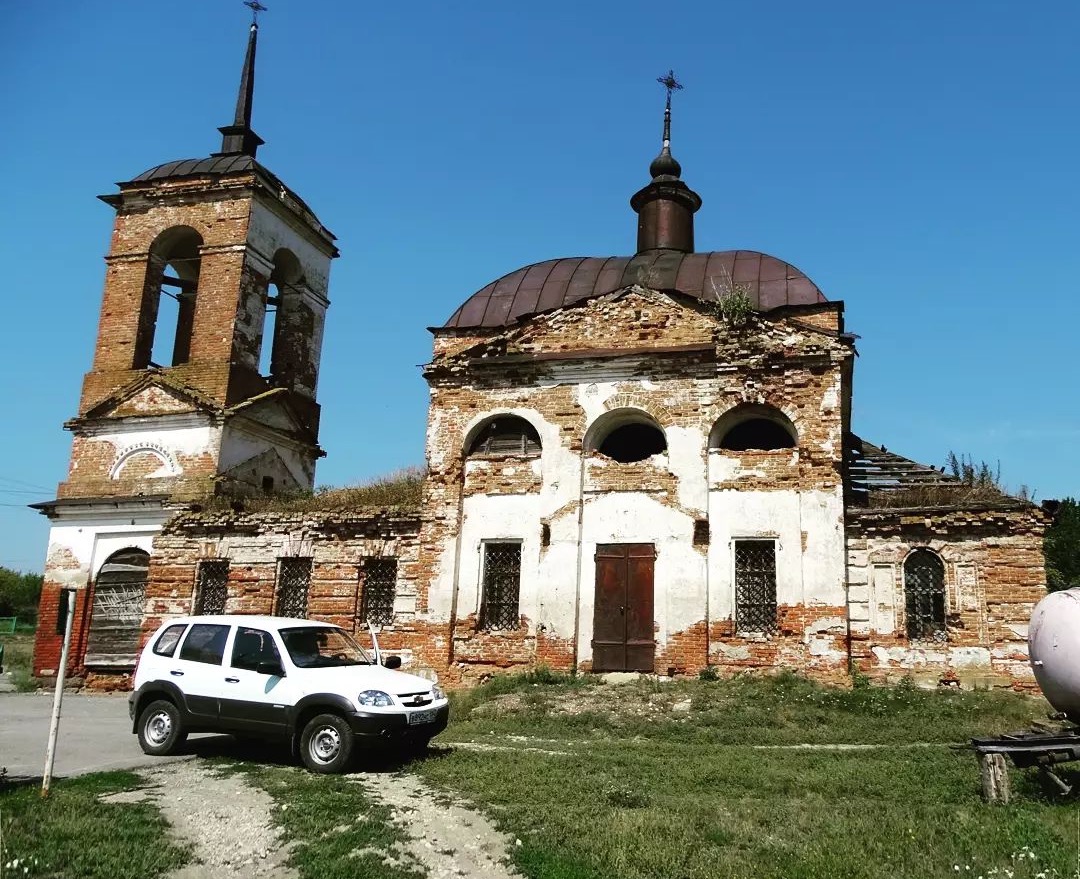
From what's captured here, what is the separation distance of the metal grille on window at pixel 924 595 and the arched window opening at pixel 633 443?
4.94 metres

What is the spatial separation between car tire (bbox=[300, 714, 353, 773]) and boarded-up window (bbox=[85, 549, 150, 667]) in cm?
1195

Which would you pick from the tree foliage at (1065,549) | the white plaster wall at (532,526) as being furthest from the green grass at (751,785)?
the tree foliage at (1065,549)

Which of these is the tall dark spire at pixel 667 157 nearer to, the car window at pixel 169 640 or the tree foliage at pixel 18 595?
the car window at pixel 169 640

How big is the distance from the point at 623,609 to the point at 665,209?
11.1 m

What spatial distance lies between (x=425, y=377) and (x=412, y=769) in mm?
10719

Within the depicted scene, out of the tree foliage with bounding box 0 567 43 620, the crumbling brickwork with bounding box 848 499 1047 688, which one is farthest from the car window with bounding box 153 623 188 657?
the tree foliage with bounding box 0 567 43 620

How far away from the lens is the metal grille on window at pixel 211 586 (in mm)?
19547

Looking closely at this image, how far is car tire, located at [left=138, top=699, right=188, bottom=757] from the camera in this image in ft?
33.6

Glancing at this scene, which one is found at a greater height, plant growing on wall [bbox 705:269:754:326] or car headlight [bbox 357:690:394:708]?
plant growing on wall [bbox 705:269:754:326]

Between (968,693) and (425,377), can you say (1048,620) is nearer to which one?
(968,693)

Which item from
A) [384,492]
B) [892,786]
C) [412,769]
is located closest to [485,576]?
[384,492]

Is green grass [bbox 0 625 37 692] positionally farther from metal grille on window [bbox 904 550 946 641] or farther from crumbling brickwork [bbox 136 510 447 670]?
metal grille on window [bbox 904 550 946 641]

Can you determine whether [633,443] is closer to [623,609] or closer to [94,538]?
[623,609]

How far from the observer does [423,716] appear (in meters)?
9.68
